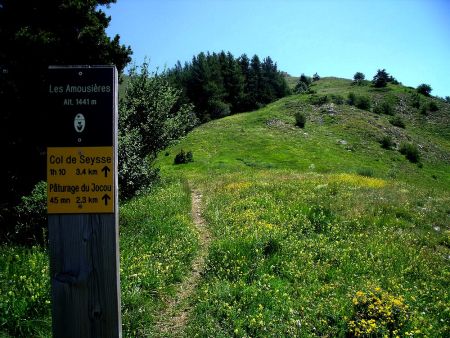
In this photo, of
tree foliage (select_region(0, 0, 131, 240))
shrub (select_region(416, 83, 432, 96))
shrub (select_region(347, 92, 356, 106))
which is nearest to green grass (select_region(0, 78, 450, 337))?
tree foliage (select_region(0, 0, 131, 240))

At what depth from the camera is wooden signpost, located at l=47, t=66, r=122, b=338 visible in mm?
3408

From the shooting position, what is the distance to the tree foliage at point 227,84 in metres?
83.9

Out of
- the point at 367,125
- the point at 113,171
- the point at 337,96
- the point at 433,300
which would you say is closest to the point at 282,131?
the point at 367,125

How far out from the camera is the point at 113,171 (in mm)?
3473

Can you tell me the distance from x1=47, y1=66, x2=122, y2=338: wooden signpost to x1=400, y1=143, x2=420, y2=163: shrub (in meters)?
53.8

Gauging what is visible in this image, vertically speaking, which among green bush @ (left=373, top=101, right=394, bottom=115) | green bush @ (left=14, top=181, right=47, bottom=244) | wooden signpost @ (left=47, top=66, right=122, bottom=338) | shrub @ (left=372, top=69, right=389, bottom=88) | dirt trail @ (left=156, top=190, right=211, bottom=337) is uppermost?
shrub @ (left=372, top=69, right=389, bottom=88)

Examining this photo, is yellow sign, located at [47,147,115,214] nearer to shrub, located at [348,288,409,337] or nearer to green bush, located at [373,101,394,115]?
shrub, located at [348,288,409,337]

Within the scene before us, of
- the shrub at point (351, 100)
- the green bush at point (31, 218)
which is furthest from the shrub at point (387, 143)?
the green bush at point (31, 218)

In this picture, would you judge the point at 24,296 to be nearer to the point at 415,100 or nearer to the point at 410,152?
the point at 410,152

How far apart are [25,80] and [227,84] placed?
267 ft

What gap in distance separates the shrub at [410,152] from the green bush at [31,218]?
163ft

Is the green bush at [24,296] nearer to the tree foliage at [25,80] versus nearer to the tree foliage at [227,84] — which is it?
the tree foliage at [25,80]

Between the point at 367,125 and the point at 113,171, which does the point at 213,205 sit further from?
the point at 367,125

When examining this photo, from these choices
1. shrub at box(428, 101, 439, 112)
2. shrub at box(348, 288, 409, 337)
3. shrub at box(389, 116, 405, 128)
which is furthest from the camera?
shrub at box(428, 101, 439, 112)
